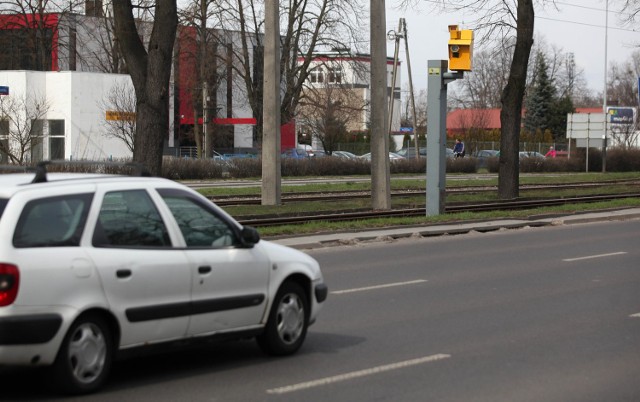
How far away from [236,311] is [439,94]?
17.7 m

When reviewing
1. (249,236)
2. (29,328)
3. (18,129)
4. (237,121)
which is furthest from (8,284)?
(237,121)

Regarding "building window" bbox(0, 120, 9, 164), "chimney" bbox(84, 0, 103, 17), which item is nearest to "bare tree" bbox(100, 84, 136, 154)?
"chimney" bbox(84, 0, 103, 17)

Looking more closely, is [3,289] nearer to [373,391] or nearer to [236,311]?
[236,311]

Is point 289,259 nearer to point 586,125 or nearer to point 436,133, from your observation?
point 436,133

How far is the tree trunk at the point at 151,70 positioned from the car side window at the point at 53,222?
52.9ft

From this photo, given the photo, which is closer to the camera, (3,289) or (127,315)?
(3,289)

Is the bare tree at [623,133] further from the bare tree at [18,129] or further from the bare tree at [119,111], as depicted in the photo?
the bare tree at [18,129]

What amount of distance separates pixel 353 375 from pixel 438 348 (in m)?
1.40

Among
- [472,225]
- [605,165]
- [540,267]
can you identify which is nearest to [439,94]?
[472,225]

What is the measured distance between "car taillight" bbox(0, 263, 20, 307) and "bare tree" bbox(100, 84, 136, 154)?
45.0 metres

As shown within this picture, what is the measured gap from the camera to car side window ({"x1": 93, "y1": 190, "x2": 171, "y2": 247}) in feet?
24.1

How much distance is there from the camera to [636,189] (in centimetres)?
4059

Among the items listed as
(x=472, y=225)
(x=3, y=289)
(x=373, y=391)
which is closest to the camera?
(x=3, y=289)

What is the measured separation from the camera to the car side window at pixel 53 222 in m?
6.80
